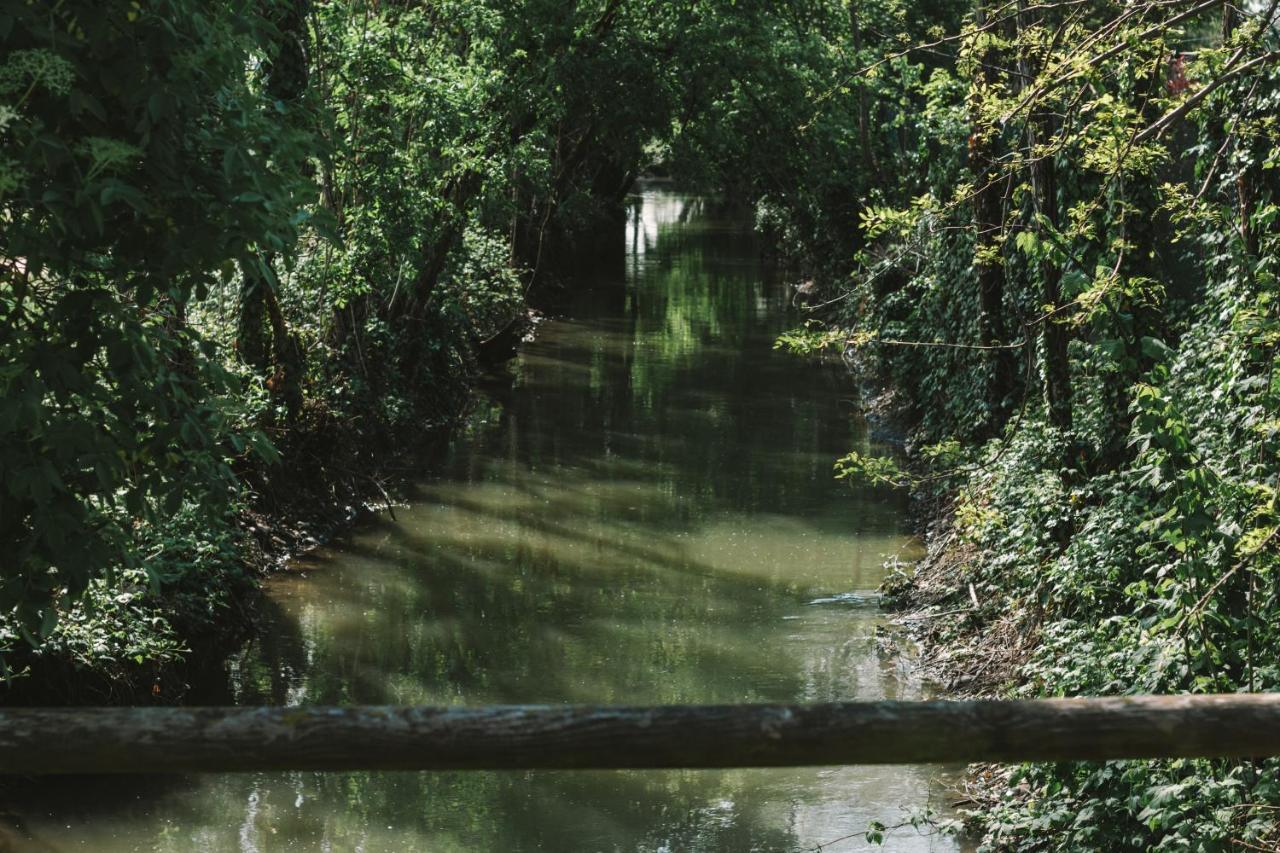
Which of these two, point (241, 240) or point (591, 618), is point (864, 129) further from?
point (241, 240)

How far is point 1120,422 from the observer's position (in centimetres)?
804

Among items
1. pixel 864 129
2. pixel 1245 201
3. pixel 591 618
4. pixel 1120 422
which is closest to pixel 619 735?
pixel 1245 201

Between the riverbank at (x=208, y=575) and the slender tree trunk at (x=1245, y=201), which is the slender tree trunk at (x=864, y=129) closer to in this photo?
the riverbank at (x=208, y=575)

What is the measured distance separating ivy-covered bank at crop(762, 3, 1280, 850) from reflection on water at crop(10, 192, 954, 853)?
3.72 feet

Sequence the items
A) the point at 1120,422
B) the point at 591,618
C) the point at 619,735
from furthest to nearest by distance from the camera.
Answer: the point at 591,618, the point at 1120,422, the point at 619,735

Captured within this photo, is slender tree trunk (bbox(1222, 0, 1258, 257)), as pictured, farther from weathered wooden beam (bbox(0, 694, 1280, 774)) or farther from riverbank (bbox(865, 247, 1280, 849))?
weathered wooden beam (bbox(0, 694, 1280, 774))

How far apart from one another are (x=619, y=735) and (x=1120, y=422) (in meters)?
6.01

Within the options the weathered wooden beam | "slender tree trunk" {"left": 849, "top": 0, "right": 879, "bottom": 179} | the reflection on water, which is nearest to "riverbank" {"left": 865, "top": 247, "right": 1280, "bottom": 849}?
the reflection on water

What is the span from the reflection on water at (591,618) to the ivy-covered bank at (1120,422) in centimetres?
113

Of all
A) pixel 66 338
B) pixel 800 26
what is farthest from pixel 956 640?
pixel 800 26

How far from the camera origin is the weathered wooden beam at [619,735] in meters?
2.79

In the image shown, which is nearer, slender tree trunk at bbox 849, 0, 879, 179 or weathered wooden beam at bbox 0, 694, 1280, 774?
weathered wooden beam at bbox 0, 694, 1280, 774

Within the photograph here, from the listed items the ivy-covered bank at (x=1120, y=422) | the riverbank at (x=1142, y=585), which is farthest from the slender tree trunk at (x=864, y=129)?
the riverbank at (x=1142, y=585)

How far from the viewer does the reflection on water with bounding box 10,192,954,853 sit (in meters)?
7.56
